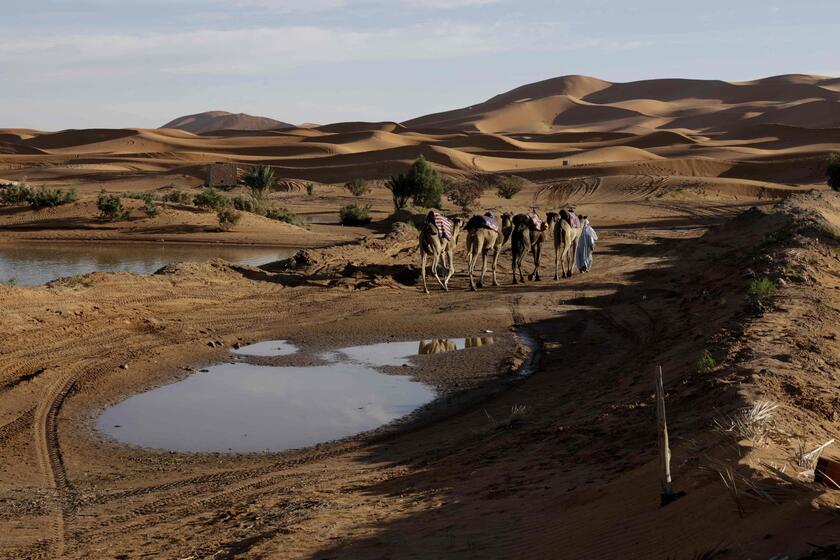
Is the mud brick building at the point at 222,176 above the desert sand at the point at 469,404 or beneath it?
above

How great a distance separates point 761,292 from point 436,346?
543 cm

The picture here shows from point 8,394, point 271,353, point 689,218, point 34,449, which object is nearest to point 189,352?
point 271,353

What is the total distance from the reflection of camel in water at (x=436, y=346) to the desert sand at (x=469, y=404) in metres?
0.58

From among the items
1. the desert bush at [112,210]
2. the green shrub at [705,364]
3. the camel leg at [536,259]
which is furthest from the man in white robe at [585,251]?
the desert bush at [112,210]

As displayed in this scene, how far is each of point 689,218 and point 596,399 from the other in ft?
109

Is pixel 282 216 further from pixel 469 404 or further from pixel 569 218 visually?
pixel 469 404

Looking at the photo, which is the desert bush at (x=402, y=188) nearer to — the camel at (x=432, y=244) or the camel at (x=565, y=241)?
the camel at (x=565, y=241)

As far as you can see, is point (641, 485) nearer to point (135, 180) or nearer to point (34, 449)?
point (34, 449)

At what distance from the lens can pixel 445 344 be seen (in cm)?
1823

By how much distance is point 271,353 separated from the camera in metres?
17.4

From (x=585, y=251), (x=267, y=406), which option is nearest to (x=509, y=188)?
(x=585, y=251)

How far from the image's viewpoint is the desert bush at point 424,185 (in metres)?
47.4

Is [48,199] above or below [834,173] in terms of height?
below

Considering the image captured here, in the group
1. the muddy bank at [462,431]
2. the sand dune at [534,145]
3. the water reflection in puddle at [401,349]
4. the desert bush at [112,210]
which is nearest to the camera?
the muddy bank at [462,431]
